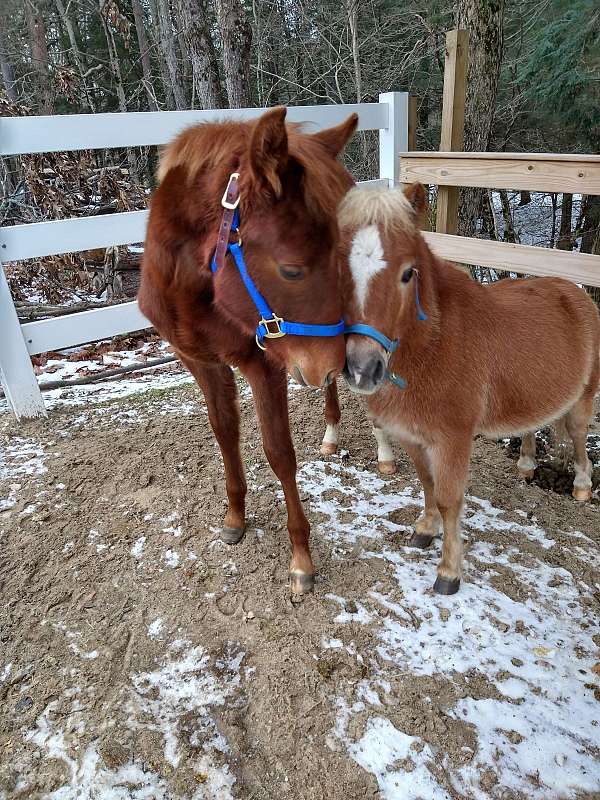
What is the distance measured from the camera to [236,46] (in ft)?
19.7

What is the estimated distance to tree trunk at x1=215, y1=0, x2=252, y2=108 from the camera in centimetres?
591

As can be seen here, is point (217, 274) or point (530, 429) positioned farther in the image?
point (530, 429)

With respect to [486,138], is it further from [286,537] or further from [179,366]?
[286,537]

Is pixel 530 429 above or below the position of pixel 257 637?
above

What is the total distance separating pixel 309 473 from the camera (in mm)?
3193

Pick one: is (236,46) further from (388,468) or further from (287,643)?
(287,643)

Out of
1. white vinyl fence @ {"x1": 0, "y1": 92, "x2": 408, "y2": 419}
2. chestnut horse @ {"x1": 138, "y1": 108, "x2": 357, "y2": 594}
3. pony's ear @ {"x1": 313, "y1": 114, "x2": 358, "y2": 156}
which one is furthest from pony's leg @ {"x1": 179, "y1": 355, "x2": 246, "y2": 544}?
white vinyl fence @ {"x1": 0, "y1": 92, "x2": 408, "y2": 419}

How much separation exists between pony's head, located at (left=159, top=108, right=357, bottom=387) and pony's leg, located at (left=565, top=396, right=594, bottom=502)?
1.80 meters

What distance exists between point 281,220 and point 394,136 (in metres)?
3.65

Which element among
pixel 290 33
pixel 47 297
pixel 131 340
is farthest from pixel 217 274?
pixel 290 33

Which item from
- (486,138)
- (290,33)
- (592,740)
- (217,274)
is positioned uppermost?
(290,33)

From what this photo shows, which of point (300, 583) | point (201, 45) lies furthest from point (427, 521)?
point (201, 45)

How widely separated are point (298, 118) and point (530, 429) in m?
3.12

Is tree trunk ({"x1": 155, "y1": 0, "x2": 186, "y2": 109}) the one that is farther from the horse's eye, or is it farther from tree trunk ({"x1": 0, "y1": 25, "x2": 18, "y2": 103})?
the horse's eye
